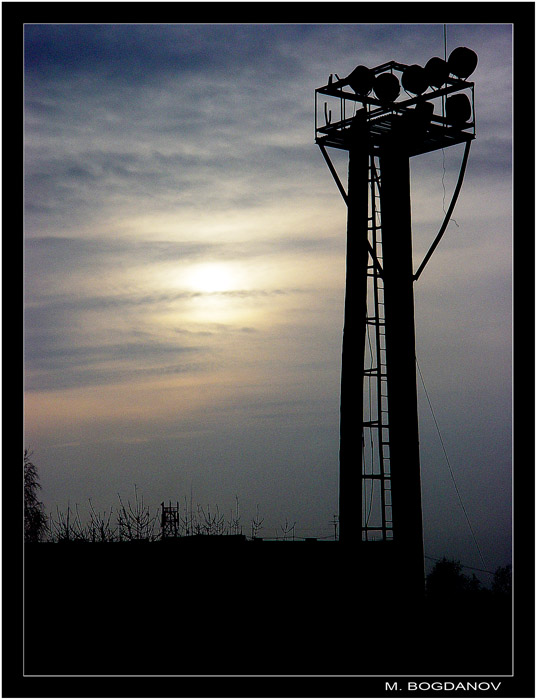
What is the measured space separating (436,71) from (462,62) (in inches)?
19.6

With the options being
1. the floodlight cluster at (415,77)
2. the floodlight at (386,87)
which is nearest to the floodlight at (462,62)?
the floodlight cluster at (415,77)

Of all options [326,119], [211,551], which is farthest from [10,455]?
[326,119]

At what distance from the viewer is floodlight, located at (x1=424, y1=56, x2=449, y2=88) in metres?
16.9

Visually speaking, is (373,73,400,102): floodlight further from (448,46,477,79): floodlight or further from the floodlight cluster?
(448,46,477,79): floodlight

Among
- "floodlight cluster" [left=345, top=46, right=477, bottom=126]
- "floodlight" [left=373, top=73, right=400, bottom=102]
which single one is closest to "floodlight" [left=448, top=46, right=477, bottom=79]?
"floodlight cluster" [left=345, top=46, right=477, bottom=126]

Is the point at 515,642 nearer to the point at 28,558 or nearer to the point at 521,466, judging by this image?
the point at 521,466

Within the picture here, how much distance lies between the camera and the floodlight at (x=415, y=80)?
16984 mm

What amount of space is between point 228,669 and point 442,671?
3342mm

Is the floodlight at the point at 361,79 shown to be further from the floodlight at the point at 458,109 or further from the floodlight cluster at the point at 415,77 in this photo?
→ the floodlight at the point at 458,109

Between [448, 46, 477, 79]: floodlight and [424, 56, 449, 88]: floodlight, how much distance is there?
0.14m

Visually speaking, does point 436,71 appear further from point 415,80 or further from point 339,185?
point 339,185

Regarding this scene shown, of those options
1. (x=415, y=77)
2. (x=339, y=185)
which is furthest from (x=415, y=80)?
(x=339, y=185)

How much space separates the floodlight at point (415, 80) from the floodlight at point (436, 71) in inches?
3.5

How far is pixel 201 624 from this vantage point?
16.7m
